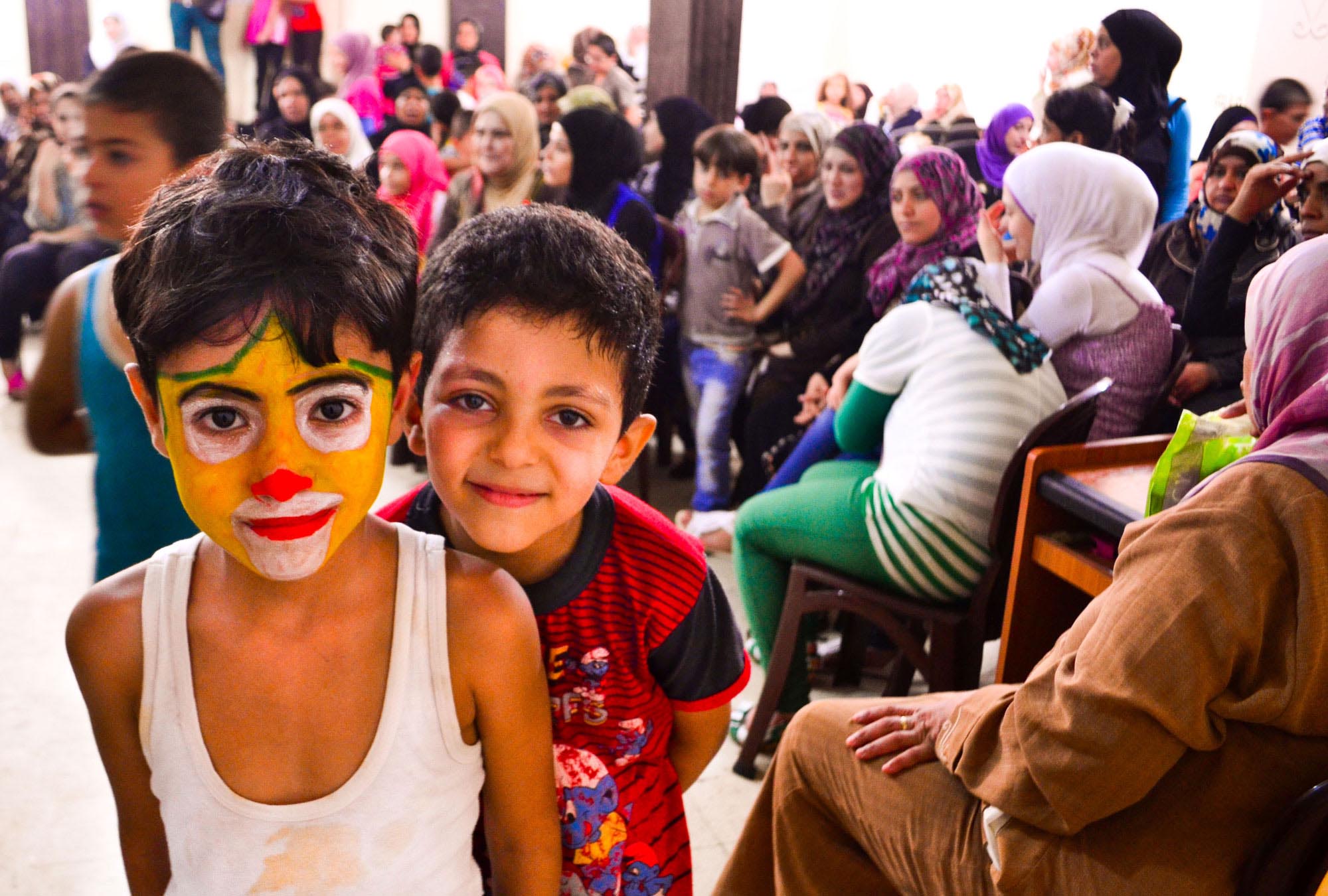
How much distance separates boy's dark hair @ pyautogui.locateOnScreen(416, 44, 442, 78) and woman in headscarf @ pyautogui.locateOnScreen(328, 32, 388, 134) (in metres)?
0.32

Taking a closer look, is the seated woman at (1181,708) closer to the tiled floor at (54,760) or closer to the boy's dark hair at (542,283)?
the boy's dark hair at (542,283)

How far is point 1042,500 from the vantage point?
179 cm

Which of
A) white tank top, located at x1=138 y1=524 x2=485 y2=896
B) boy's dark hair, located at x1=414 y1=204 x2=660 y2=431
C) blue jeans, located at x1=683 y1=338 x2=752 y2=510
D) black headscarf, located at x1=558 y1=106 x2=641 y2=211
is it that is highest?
boy's dark hair, located at x1=414 y1=204 x2=660 y2=431

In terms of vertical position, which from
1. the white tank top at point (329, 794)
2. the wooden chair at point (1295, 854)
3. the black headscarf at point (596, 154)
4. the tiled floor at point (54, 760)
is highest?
the black headscarf at point (596, 154)

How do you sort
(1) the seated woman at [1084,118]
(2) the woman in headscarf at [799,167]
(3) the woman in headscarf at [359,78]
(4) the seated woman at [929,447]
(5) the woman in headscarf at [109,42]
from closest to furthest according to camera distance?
(4) the seated woman at [929,447], (1) the seated woman at [1084,118], (2) the woman in headscarf at [799,167], (3) the woman in headscarf at [359,78], (5) the woman in headscarf at [109,42]

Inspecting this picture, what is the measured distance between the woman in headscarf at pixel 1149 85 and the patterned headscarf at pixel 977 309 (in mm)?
1635

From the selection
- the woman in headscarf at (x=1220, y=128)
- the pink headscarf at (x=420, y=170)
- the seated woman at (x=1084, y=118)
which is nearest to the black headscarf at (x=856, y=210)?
the seated woman at (x=1084, y=118)

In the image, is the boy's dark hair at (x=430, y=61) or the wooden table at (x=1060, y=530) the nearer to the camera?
the wooden table at (x=1060, y=530)

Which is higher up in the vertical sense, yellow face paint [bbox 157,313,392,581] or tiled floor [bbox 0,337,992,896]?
yellow face paint [bbox 157,313,392,581]

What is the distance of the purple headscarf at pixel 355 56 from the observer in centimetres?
712

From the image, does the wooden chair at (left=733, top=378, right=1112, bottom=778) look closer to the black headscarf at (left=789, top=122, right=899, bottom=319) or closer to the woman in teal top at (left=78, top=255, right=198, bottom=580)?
the woman in teal top at (left=78, top=255, right=198, bottom=580)

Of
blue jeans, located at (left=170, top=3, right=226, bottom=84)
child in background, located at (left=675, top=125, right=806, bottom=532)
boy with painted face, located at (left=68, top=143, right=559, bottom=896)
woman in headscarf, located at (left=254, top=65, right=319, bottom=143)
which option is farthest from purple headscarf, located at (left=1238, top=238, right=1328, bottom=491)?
blue jeans, located at (left=170, top=3, right=226, bottom=84)

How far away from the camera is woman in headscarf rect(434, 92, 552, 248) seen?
3758 mm

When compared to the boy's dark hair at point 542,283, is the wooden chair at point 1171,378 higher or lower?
lower
